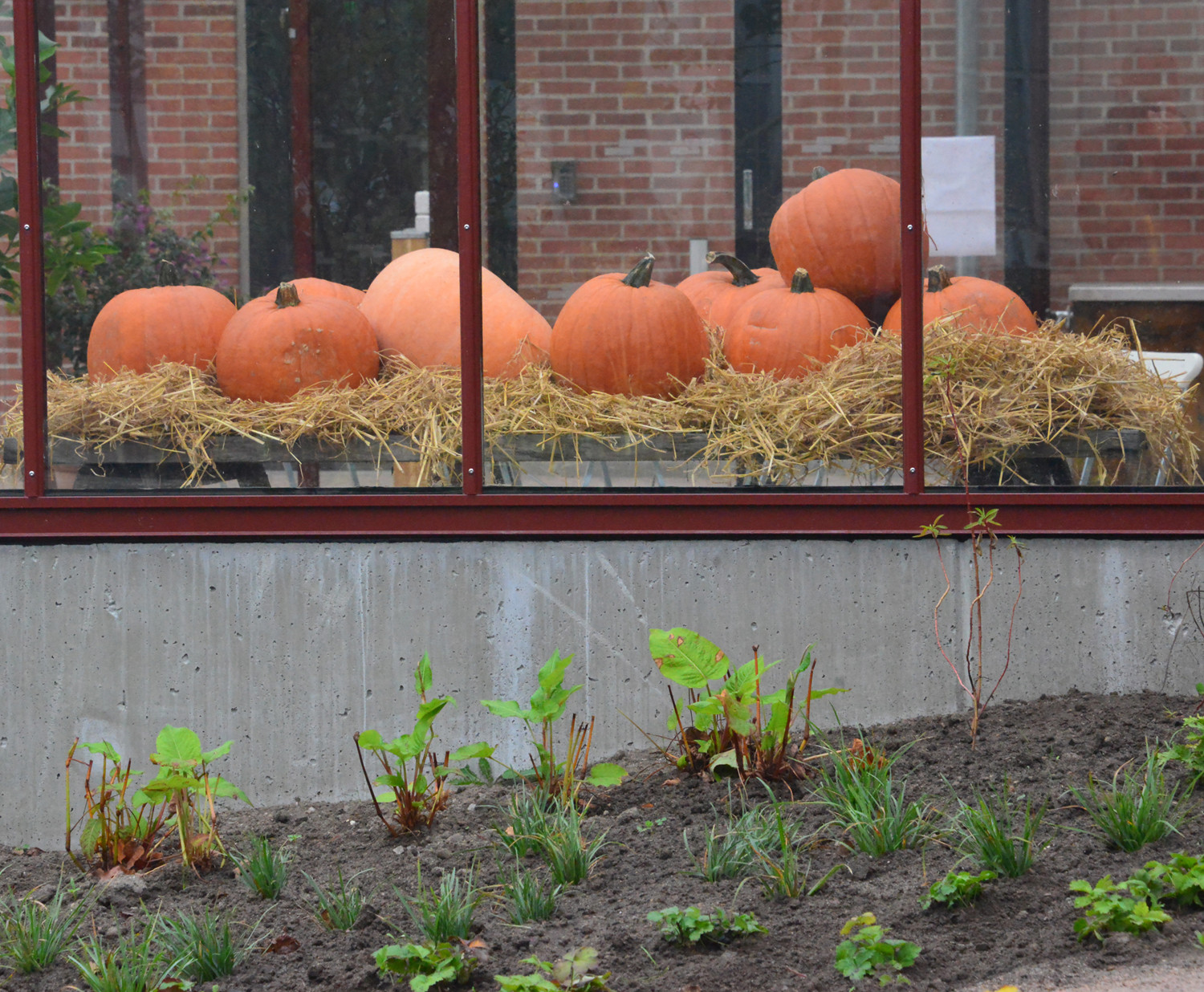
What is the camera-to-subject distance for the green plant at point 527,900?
2785mm

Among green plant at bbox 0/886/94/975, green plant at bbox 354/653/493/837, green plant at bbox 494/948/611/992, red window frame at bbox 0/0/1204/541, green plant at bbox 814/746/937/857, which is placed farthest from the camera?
red window frame at bbox 0/0/1204/541

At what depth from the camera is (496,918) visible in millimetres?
2809

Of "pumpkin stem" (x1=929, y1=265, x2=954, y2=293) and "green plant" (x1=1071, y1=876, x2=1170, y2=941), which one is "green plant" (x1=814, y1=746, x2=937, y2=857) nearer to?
"green plant" (x1=1071, y1=876, x2=1170, y2=941)

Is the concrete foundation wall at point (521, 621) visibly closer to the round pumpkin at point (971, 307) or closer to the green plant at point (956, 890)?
the round pumpkin at point (971, 307)

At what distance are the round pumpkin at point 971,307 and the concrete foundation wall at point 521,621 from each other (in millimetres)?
732

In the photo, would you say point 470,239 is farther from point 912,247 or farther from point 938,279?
point 938,279

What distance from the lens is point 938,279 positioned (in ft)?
13.4

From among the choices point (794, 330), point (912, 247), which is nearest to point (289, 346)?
point (794, 330)

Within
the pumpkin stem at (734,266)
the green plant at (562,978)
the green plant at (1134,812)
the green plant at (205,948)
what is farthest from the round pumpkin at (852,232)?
the green plant at (205,948)

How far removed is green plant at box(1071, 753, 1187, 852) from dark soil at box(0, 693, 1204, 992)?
0.03 meters

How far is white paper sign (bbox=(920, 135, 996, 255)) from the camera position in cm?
405

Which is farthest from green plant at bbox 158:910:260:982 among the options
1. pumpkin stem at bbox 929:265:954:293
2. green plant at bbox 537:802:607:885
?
pumpkin stem at bbox 929:265:954:293

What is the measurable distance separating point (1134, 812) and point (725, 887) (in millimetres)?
981

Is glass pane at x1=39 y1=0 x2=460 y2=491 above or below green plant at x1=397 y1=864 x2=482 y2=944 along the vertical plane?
above
